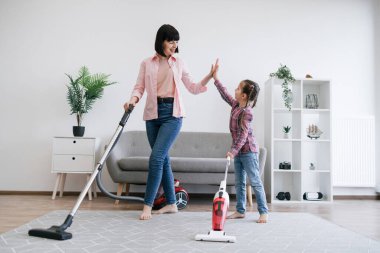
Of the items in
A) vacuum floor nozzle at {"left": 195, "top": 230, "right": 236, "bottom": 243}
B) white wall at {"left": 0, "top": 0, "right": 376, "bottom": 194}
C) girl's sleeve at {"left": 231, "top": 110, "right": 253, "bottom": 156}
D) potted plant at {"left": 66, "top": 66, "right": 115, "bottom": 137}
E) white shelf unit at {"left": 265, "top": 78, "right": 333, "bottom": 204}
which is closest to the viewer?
vacuum floor nozzle at {"left": 195, "top": 230, "right": 236, "bottom": 243}

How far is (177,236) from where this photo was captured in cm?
204

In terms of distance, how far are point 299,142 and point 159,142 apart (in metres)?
2.15

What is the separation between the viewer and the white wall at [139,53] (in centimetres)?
429

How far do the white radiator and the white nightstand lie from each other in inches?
110

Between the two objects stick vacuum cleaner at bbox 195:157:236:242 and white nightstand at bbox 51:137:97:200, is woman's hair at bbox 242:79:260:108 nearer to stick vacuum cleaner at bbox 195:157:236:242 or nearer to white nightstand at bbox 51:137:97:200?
stick vacuum cleaner at bbox 195:157:236:242

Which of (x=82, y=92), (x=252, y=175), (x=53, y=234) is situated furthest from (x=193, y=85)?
(x=82, y=92)

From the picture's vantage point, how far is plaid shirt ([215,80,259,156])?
2479mm

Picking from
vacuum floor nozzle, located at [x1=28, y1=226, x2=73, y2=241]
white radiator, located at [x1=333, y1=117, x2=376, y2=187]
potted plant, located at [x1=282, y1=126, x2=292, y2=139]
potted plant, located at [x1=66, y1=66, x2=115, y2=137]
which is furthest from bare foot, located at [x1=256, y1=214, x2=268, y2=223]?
potted plant, located at [x1=66, y1=66, x2=115, y2=137]

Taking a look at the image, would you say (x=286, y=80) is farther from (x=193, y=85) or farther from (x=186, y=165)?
(x=193, y=85)

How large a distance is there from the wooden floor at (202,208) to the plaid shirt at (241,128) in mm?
868

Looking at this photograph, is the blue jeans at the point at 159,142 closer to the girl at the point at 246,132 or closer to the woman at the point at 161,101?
the woman at the point at 161,101

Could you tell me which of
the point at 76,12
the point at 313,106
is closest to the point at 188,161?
the point at 313,106

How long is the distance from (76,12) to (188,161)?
2.34m

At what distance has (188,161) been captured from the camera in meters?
3.55
